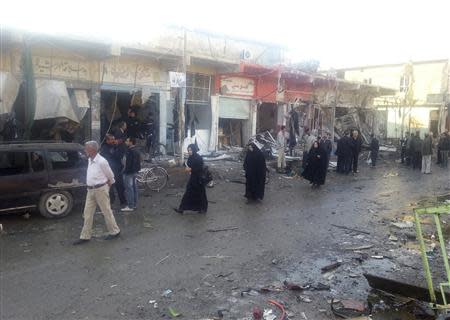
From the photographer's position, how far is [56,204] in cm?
866

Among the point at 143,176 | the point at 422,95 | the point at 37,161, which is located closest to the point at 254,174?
the point at 143,176

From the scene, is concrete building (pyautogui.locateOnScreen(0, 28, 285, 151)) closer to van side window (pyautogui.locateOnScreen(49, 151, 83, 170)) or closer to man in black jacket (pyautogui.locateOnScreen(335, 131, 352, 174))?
van side window (pyautogui.locateOnScreen(49, 151, 83, 170))

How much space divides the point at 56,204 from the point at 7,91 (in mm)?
5250

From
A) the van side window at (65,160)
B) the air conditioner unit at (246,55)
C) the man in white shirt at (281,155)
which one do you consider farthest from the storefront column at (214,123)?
the van side window at (65,160)

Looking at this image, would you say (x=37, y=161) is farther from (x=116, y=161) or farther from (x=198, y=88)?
(x=198, y=88)

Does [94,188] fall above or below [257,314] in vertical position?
above

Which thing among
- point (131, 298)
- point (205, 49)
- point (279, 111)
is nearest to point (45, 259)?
point (131, 298)

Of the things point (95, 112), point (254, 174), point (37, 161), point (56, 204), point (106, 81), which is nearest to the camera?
point (37, 161)

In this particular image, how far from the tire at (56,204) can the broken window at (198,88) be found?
33.3ft

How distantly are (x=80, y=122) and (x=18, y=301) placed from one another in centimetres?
1071

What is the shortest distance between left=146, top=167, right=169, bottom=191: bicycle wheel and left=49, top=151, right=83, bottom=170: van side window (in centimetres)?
312

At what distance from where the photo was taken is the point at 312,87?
79.8ft

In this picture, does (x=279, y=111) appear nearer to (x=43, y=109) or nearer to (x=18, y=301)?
(x=43, y=109)

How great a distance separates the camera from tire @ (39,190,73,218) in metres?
8.51
